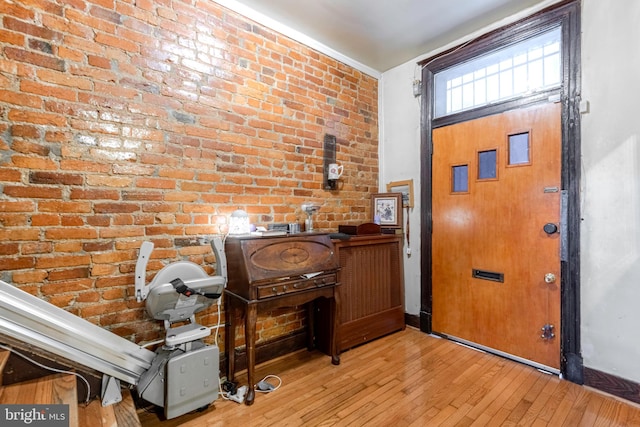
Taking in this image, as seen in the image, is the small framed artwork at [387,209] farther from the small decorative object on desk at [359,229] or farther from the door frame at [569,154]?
the door frame at [569,154]

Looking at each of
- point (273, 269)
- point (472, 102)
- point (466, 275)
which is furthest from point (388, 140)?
point (273, 269)

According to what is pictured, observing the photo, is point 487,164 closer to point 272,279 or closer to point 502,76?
point 502,76

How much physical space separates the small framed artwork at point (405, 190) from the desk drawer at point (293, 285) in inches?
52.7

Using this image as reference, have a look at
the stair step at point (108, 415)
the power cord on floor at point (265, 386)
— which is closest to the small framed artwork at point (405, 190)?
the power cord on floor at point (265, 386)

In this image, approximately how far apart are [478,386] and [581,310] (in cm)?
94

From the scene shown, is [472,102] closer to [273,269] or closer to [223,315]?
[273,269]

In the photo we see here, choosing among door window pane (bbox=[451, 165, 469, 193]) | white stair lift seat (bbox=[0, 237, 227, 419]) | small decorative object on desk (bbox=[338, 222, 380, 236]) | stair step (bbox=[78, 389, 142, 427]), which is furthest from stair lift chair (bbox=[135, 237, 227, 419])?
door window pane (bbox=[451, 165, 469, 193])

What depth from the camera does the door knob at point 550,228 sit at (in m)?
2.31

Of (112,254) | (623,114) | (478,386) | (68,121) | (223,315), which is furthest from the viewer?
(223,315)

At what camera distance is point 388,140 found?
3574 millimetres

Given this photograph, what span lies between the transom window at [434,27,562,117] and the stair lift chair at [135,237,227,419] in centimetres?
274

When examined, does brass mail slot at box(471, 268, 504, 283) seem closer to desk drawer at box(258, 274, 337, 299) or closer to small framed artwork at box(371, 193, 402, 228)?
small framed artwork at box(371, 193, 402, 228)

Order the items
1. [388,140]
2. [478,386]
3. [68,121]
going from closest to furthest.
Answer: [68,121], [478,386], [388,140]

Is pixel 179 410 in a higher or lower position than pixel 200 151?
lower
